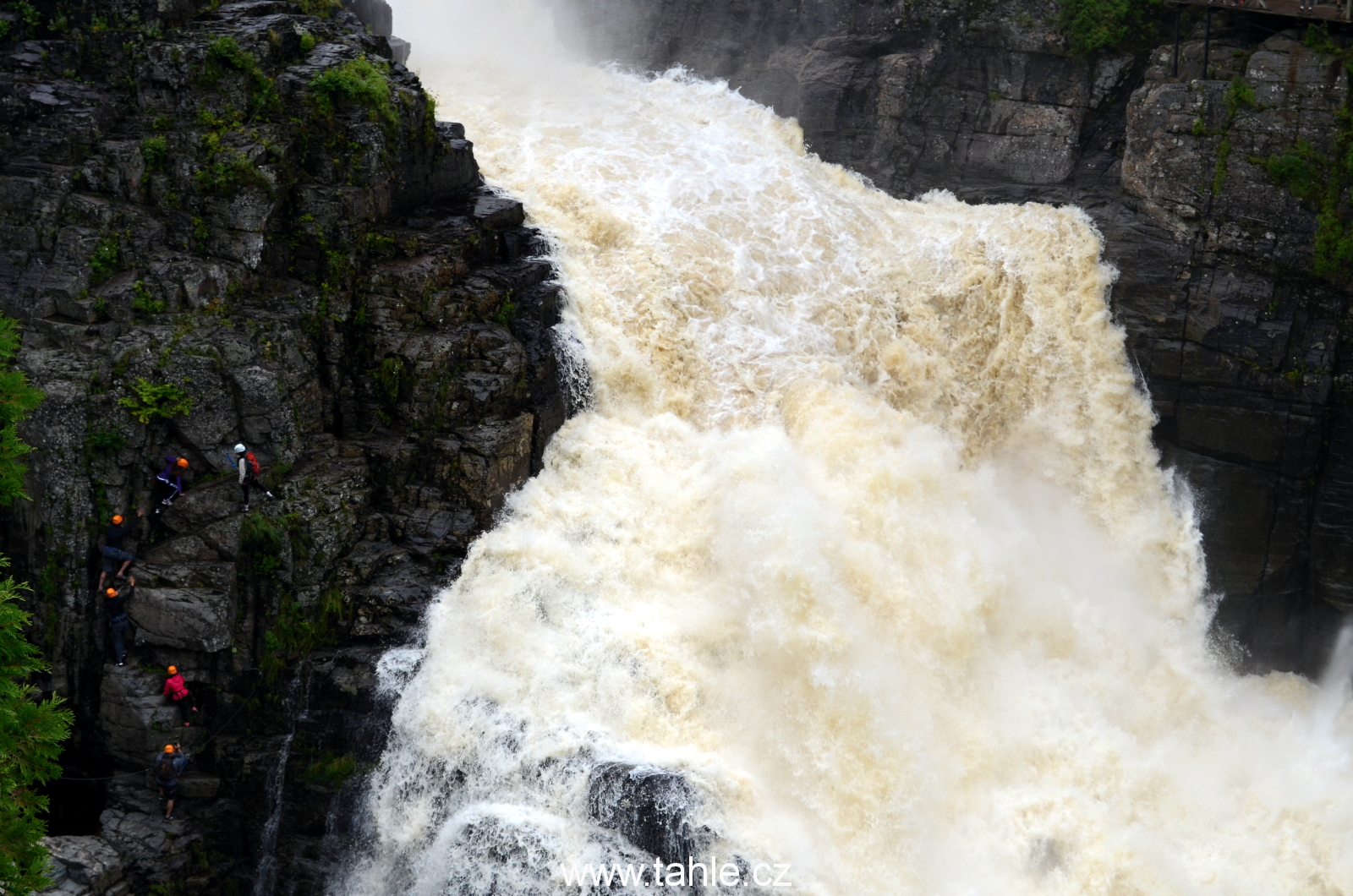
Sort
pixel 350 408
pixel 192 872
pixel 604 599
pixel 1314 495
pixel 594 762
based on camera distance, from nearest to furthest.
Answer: pixel 594 762 → pixel 192 872 → pixel 604 599 → pixel 350 408 → pixel 1314 495

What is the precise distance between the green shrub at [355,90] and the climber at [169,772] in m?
11.4

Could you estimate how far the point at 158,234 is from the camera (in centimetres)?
1858

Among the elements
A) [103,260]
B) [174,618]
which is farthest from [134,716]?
[103,260]

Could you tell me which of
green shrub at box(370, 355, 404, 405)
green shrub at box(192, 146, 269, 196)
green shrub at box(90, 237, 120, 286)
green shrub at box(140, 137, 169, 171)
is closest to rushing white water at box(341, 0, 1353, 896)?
green shrub at box(370, 355, 404, 405)

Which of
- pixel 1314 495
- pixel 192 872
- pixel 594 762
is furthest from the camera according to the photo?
pixel 1314 495

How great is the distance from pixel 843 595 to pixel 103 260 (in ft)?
43.9

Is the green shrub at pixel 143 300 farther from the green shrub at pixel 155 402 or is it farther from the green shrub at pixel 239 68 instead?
the green shrub at pixel 239 68

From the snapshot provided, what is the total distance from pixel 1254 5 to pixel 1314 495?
9.88 meters

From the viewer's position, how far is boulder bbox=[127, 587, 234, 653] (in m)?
17.0

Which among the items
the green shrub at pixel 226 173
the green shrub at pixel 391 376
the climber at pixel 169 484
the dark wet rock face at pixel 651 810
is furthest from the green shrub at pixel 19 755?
the green shrub at pixel 226 173

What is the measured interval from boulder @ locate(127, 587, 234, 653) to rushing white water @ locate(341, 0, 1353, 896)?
9.73ft

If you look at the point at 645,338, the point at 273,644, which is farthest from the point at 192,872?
the point at 645,338

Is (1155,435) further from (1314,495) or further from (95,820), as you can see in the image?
(95,820)

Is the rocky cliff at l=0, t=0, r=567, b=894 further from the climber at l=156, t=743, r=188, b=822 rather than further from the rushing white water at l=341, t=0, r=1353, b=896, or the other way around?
the rushing white water at l=341, t=0, r=1353, b=896
